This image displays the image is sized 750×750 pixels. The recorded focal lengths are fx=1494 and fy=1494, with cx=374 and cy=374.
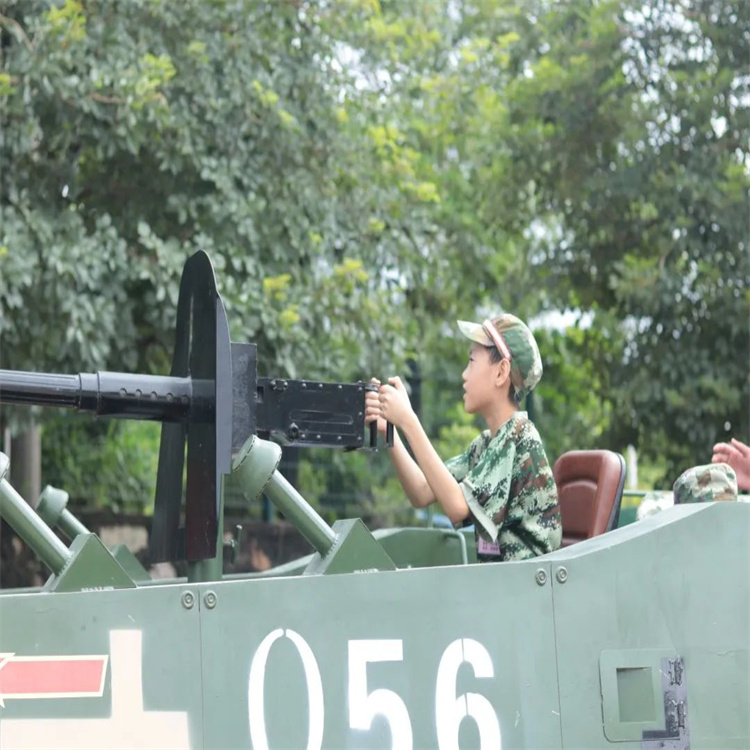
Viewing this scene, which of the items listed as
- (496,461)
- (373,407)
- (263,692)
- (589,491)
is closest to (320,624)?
(263,692)

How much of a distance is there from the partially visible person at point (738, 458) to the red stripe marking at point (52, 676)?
2.25 meters

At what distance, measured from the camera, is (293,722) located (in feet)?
9.78

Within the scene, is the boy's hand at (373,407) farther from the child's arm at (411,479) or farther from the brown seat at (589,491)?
the brown seat at (589,491)

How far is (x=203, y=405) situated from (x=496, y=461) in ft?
3.06

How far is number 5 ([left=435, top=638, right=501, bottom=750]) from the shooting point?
3.14m

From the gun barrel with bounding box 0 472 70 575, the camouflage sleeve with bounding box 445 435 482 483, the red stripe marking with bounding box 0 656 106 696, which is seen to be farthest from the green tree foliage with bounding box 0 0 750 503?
the red stripe marking with bounding box 0 656 106 696

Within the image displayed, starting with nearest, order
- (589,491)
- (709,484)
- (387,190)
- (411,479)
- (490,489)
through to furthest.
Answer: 1. (490,489)
2. (709,484)
3. (411,479)
4. (589,491)
5. (387,190)

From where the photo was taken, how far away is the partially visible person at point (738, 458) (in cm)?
444

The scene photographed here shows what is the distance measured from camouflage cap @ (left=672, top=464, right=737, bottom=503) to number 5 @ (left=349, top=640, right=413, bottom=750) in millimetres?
1135

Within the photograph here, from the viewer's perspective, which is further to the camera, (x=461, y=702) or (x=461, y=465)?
(x=461, y=465)

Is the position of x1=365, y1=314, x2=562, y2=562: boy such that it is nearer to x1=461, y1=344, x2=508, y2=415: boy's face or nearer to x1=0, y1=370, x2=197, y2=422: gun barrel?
x1=461, y1=344, x2=508, y2=415: boy's face

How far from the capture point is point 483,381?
4.08 meters

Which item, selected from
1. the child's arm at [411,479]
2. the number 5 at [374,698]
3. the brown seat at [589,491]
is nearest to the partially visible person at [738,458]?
the brown seat at [589,491]

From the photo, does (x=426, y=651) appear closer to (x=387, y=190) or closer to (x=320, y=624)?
(x=320, y=624)
